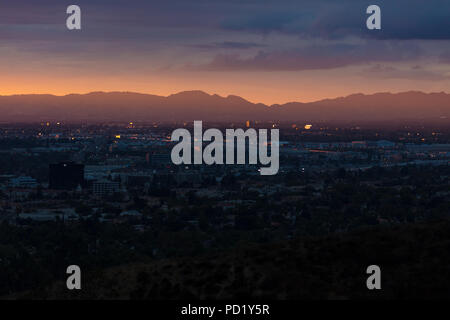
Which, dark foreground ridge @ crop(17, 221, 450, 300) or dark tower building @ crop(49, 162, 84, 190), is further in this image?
dark tower building @ crop(49, 162, 84, 190)

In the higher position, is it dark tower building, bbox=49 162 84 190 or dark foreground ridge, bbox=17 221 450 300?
dark foreground ridge, bbox=17 221 450 300

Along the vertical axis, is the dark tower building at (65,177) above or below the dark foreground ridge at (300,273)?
below

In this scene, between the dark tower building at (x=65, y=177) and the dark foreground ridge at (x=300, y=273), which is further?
the dark tower building at (x=65, y=177)

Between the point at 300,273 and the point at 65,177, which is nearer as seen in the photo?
the point at 300,273

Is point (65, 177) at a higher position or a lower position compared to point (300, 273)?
lower
